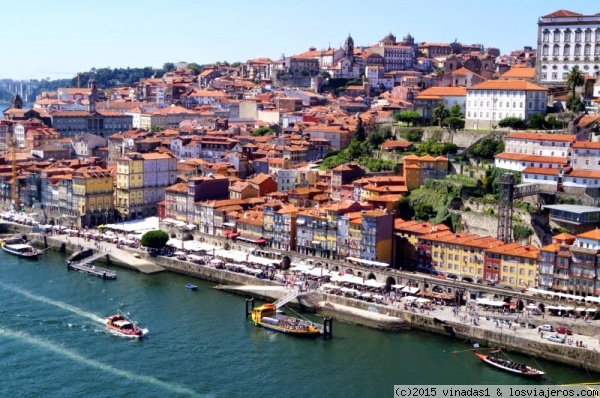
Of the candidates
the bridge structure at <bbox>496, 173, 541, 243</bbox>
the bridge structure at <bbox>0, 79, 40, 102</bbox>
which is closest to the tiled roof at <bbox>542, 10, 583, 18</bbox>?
the bridge structure at <bbox>496, 173, 541, 243</bbox>

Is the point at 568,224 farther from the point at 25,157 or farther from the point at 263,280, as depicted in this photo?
the point at 25,157

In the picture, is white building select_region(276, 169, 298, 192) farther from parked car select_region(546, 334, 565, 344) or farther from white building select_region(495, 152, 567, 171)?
parked car select_region(546, 334, 565, 344)

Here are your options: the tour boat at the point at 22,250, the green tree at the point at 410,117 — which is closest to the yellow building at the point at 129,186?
the tour boat at the point at 22,250

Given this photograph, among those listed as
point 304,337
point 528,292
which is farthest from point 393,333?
point 528,292

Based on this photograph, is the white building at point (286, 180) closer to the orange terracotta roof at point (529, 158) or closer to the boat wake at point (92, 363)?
the orange terracotta roof at point (529, 158)

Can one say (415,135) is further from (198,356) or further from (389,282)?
(198,356)

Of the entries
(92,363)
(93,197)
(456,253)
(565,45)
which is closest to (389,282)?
(456,253)
